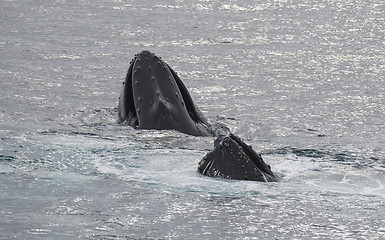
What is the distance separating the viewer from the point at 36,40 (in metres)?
23.0

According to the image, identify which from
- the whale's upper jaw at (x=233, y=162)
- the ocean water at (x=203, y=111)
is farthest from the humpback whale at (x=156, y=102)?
the whale's upper jaw at (x=233, y=162)

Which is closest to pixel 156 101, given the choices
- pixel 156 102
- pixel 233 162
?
pixel 156 102

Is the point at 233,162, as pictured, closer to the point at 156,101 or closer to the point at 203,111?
the point at 156,101

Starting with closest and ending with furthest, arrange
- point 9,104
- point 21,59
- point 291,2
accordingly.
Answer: point 9,104 < point 21,59 < point 291,2

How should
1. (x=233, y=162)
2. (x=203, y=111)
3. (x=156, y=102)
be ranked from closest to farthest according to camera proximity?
1. (x=233, y=162)
2. (x=156, y=102)
3. (x=203, y=111)

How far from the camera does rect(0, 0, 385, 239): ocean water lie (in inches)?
322

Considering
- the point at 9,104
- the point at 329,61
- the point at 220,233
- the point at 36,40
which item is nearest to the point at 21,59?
the point at 36,40

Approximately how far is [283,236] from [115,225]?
1.43 meters

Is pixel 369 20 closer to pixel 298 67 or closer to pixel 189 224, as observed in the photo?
pixel 298 67

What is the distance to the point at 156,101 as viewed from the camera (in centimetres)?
1176

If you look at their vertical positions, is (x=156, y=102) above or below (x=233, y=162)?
above

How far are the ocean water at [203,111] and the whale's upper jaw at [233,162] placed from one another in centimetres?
16

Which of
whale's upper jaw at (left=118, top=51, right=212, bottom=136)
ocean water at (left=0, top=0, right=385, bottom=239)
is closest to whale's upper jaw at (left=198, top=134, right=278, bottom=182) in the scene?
ocean water at (left=0, top=0, right=385, bottom=239)

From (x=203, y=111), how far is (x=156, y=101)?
391 centimetres
